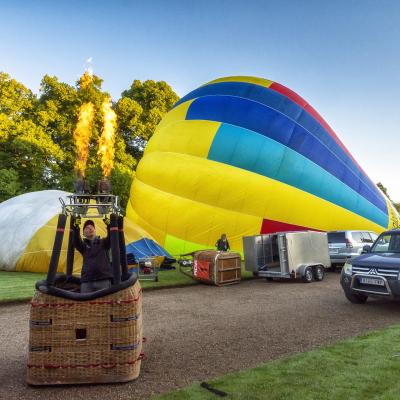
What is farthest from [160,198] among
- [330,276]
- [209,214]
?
[330,276]

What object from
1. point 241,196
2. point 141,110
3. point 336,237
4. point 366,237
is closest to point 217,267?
point 241,196

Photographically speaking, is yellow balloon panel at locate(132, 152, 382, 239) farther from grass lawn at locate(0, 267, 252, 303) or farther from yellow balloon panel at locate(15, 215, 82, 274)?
yellow balloon panel at locate(15, 215, 82, 274)

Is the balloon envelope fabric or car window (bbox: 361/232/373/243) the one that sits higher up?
the balloon envelope fabric

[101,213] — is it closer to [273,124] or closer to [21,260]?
[21,260]

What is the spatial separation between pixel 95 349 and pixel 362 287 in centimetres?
713

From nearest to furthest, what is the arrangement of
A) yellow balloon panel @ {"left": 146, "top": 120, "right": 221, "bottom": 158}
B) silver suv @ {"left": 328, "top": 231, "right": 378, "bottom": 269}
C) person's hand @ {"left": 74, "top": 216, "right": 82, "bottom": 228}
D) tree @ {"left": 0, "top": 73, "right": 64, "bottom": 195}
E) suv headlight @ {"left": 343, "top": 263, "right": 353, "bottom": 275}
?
person's hand @ {"left": 74, "top": 216, "right": 82, "bottom": 228} < suv headlight @ {"left": 343, "top": 263, "right": 353, "bottom": 275} < silver suv @ {"left": 328, "top": 231, "right": 378, "bottom": 269} < yellow balloon panel @ {"left": 146, "top": 120, "right": 221, "bottom": 158} < tree @ {"left": 0, "top": 73, "right": 64, "bottom": 195}

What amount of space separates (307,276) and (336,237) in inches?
157

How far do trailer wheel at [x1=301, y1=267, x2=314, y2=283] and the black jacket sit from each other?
10521 mm

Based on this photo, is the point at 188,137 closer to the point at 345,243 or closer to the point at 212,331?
the point at 345,243

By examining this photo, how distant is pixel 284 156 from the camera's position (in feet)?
58.6

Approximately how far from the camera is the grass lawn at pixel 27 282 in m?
10.9

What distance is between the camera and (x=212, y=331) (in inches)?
300

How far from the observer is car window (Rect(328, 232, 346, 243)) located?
17.6 meters

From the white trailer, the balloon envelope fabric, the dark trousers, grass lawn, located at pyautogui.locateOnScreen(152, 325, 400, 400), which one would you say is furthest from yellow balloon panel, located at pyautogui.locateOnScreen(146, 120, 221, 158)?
grass lawn, located at pyautogui.locateOnScreen(152, 325, 400, 400)
